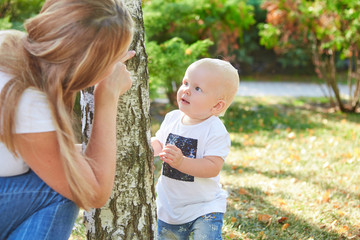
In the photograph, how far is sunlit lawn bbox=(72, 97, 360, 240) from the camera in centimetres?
306

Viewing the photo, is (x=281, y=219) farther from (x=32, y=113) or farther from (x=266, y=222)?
(x=32, y=113)

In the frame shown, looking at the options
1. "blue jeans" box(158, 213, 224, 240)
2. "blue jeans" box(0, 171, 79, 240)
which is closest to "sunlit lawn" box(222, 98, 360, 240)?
"blue jeans" box(158, 213, 224, 240)

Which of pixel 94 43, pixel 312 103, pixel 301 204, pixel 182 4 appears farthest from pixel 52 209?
pixel 312 103

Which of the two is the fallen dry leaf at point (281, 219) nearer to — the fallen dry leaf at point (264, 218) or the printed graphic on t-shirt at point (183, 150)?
the fallen dry leaf at point (264, 218)

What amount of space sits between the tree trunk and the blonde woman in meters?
0.35

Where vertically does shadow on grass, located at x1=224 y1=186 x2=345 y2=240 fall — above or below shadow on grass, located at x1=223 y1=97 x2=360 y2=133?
above

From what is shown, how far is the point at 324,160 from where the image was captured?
484 centimetres

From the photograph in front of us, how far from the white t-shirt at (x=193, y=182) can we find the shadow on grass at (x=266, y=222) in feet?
2.72

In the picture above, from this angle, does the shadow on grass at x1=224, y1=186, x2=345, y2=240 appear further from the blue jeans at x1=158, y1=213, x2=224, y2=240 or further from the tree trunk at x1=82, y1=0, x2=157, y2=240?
the tree trunk at x1=82, y1=0, x2=157, y2=240

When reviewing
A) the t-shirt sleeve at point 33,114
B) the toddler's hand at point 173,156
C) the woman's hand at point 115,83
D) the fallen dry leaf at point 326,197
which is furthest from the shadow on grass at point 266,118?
the t-shirt sleeve at point 33,114

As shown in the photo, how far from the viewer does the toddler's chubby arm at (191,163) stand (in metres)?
2.04

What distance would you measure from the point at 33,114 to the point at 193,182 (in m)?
1.01

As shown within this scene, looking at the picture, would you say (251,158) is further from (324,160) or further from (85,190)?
(85,190)

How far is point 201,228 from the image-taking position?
2148 mm
